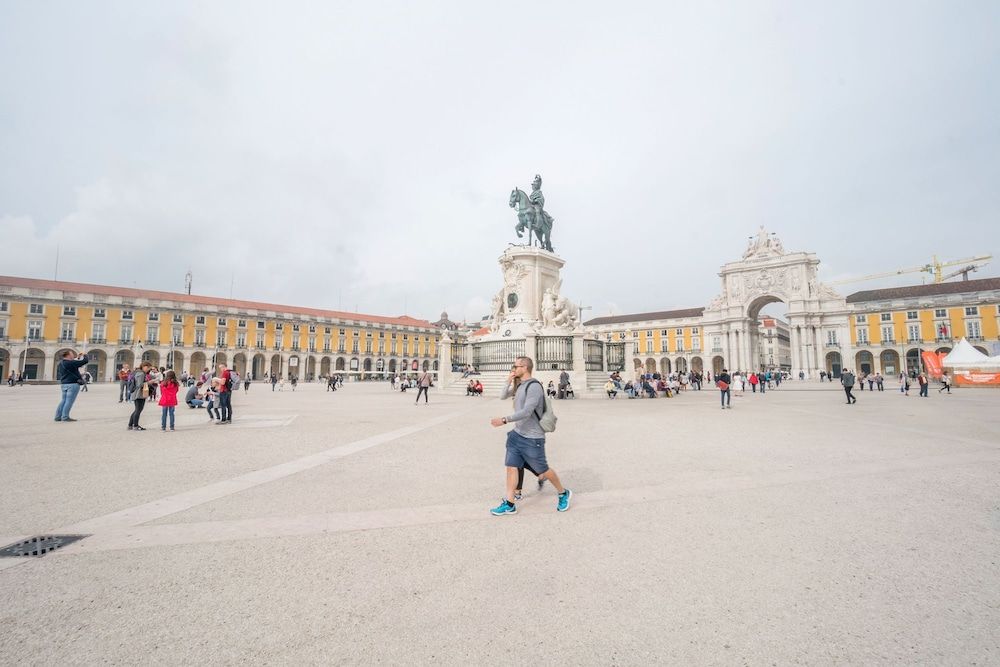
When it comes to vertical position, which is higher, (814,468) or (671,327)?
(671,327)

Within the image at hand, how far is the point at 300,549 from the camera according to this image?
3.07 metres

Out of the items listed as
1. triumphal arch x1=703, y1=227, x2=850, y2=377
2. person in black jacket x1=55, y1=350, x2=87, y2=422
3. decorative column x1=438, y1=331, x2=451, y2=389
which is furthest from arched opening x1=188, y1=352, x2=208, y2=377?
triumphal arch x1=703, y1=227, x2=850, y2=377

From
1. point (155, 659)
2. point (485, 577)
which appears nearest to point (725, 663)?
point (485, 577)

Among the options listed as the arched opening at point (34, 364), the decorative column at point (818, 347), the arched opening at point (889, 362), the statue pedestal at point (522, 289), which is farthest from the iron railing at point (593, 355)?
the arched opening at point (34, 364)

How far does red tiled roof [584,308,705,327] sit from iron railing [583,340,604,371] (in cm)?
5485

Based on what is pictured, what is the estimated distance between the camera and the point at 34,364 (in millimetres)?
47562

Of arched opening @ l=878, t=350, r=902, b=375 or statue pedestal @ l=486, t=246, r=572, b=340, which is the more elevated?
statue pedestal @ l=486, t=246, r=572, b=340

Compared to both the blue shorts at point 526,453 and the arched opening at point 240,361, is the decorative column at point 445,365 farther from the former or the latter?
the arched opening at point 240,361

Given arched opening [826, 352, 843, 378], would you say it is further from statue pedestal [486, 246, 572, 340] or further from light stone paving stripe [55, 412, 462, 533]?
light stone paving stripe [55, 412, 462, 533]

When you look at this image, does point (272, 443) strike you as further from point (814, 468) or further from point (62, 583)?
point (814, 468)

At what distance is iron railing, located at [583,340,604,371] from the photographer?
71.3ft

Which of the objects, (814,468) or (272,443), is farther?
(272,443)

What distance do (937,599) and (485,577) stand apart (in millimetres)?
2355

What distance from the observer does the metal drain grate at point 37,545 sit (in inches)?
115
